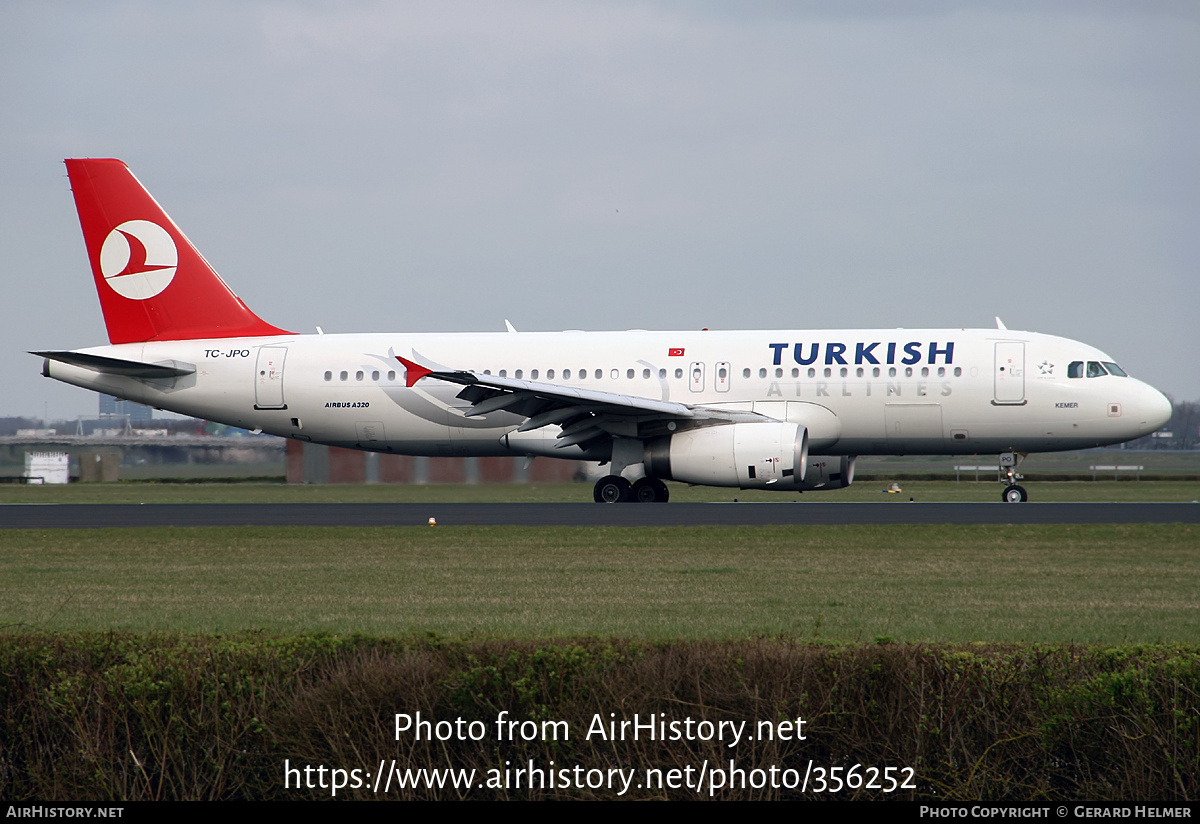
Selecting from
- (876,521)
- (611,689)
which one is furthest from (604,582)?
(876,521)

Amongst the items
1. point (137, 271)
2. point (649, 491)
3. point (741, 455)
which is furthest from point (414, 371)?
point (137, 271)

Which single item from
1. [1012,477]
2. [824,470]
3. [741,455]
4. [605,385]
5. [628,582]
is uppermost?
[605,385]

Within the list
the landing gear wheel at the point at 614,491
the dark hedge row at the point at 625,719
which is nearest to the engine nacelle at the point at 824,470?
the landing gear wheel at the point at 614,491

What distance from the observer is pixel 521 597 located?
12484 millimetres

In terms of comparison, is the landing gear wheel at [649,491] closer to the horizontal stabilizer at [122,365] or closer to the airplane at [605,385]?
the airplane at [605,385]

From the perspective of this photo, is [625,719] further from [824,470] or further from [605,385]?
[824,470]

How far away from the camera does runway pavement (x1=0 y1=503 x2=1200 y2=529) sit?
2242 cm

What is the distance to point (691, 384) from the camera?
2855 cm

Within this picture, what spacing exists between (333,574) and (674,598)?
14.9ft

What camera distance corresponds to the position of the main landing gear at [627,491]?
93.8ft

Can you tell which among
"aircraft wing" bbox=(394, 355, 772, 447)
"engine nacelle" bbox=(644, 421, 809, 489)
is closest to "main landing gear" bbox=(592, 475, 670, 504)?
"aircraft wing" bbox=(394, 355, 772, 447)

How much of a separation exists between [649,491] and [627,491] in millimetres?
501

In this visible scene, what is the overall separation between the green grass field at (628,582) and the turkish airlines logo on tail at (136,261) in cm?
1158

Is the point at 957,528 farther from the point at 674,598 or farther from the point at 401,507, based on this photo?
the point at 401,507
